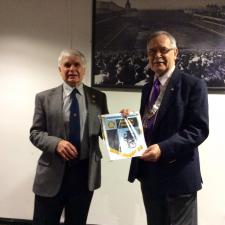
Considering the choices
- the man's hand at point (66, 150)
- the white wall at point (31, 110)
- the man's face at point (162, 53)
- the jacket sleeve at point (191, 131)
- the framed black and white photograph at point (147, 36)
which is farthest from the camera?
the white wall at point (31, 110)

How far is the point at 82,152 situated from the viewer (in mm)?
1894

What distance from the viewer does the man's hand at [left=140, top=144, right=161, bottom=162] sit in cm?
158

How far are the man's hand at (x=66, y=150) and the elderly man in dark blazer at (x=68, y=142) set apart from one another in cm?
2

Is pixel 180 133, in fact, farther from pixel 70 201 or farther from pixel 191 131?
pixel 70 201

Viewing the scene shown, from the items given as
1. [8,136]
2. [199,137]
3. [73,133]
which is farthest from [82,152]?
[8,136]

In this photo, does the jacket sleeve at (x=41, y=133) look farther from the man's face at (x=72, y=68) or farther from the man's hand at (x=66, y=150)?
the man's face at (x=72, y=68)

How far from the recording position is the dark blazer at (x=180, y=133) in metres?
1.58

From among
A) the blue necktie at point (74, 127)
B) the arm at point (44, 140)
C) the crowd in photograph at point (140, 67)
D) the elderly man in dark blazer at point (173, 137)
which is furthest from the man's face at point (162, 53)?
the crowd in photograph at point (140, 67)

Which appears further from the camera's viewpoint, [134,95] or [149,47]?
[134,95]

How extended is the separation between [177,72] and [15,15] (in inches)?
72.5

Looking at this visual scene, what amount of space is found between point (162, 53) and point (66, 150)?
30.3 inches

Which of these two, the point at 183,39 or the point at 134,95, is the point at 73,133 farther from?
the point at 183,39

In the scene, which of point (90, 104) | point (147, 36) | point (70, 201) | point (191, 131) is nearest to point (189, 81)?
point (191, 131)

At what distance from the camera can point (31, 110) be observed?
9.66 ft
